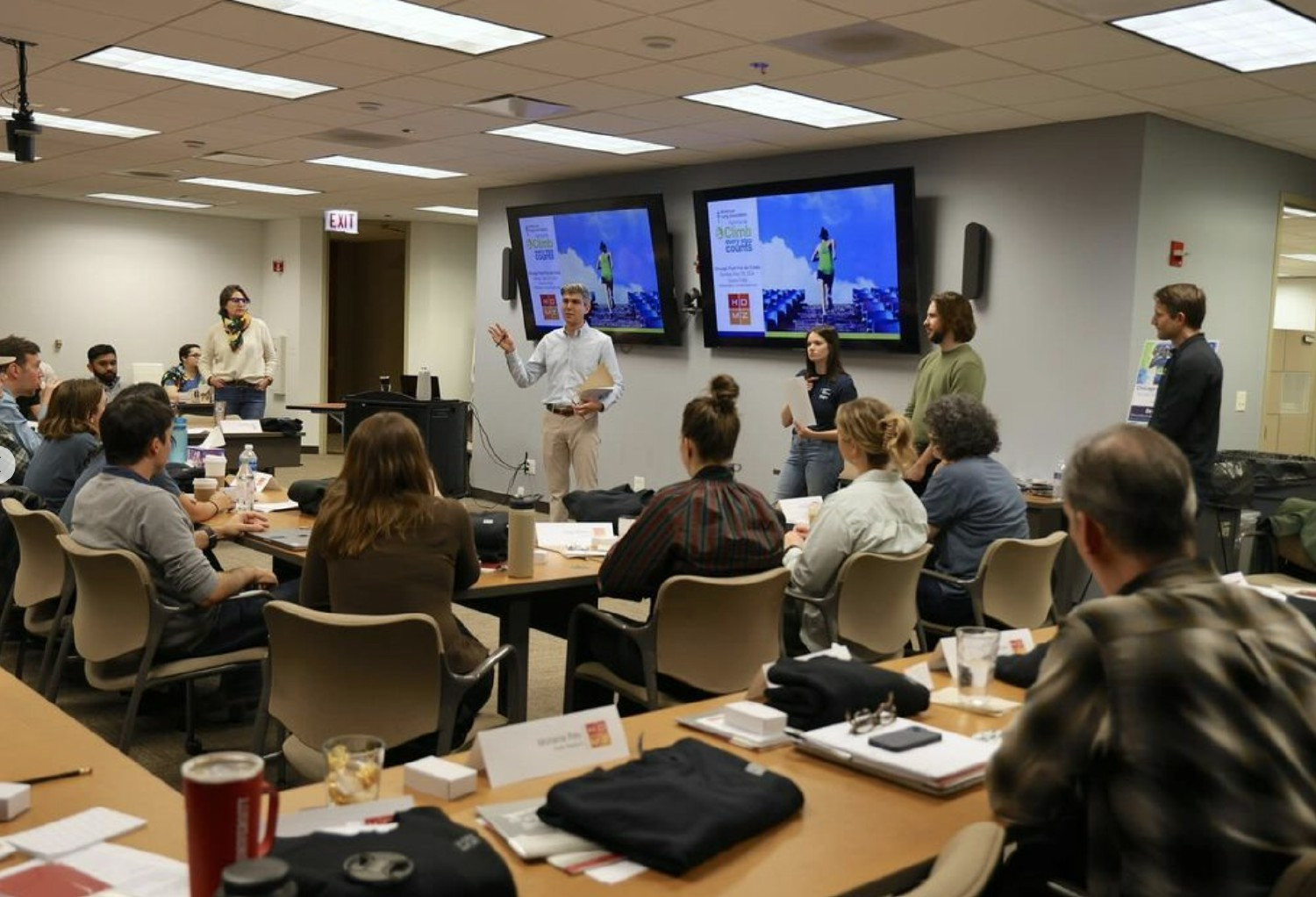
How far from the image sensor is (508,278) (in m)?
10.9

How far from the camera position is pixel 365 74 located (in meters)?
6.48

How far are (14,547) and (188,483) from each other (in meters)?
0.85

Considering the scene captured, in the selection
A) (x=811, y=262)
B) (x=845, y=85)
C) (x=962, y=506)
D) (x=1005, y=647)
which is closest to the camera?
(x=1005, y=647)

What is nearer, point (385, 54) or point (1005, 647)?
point (1005, 647)

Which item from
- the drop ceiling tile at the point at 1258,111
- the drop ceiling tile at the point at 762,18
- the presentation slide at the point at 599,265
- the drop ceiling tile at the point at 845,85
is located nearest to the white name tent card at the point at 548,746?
the drop ceiling tile at the point at 762,18

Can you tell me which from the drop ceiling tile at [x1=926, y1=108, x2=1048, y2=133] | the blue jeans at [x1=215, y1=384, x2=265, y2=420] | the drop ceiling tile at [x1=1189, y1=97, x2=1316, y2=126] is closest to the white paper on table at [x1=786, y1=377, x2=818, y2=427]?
the drop ceiling tile at [x1=926, y1=108, x2=1048, y2=133]

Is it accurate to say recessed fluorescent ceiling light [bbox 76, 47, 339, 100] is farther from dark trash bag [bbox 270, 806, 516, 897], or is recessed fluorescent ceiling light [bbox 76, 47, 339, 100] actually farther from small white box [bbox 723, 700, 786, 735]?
dark trash bag [bbox 270, 806, 516, 897]

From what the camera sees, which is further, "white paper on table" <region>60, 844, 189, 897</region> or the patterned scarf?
the patterned scarf

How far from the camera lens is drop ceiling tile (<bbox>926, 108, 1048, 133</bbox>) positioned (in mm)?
6777

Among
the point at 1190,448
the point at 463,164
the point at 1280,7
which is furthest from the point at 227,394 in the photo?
the point at 1280,7

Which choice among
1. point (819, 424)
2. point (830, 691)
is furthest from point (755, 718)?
point (819, 424)

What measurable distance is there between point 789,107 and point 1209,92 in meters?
2.18

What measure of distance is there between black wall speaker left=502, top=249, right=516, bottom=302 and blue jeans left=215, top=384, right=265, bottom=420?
92.2 inches

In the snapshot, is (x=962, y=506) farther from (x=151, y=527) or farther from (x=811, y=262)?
(x=811, y=262)
